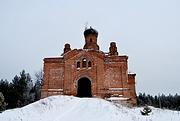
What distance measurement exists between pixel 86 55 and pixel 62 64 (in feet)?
8.10

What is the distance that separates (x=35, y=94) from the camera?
46.5m

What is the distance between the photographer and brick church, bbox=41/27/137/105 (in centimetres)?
2570

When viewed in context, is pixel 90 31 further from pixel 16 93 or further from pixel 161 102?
pixel 161 102

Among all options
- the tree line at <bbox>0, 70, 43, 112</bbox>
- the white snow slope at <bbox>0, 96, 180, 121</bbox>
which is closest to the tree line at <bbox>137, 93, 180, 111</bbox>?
the tree line at <bbox>0, 70, 43, 112</bbox>

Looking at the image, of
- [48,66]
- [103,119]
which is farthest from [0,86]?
[103,119]

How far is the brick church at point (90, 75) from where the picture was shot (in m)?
25.7

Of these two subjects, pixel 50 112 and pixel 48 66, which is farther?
pixel 48 66

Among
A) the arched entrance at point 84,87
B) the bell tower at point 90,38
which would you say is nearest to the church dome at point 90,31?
the bell tower at point 90,38

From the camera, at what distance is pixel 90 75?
26.2m

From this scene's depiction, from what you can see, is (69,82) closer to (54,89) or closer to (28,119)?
(54,89)

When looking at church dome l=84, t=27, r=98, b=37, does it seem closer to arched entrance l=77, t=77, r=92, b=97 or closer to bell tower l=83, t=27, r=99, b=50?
bell tower l=83, t=27, r=99, b=50

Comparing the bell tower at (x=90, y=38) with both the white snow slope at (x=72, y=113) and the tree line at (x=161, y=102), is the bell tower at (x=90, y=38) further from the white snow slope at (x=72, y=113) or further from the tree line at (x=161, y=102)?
the tree line at (x=161, y=102)

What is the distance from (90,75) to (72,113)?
35.6 feet

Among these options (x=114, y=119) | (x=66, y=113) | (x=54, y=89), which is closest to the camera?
(x=114, y=119)
